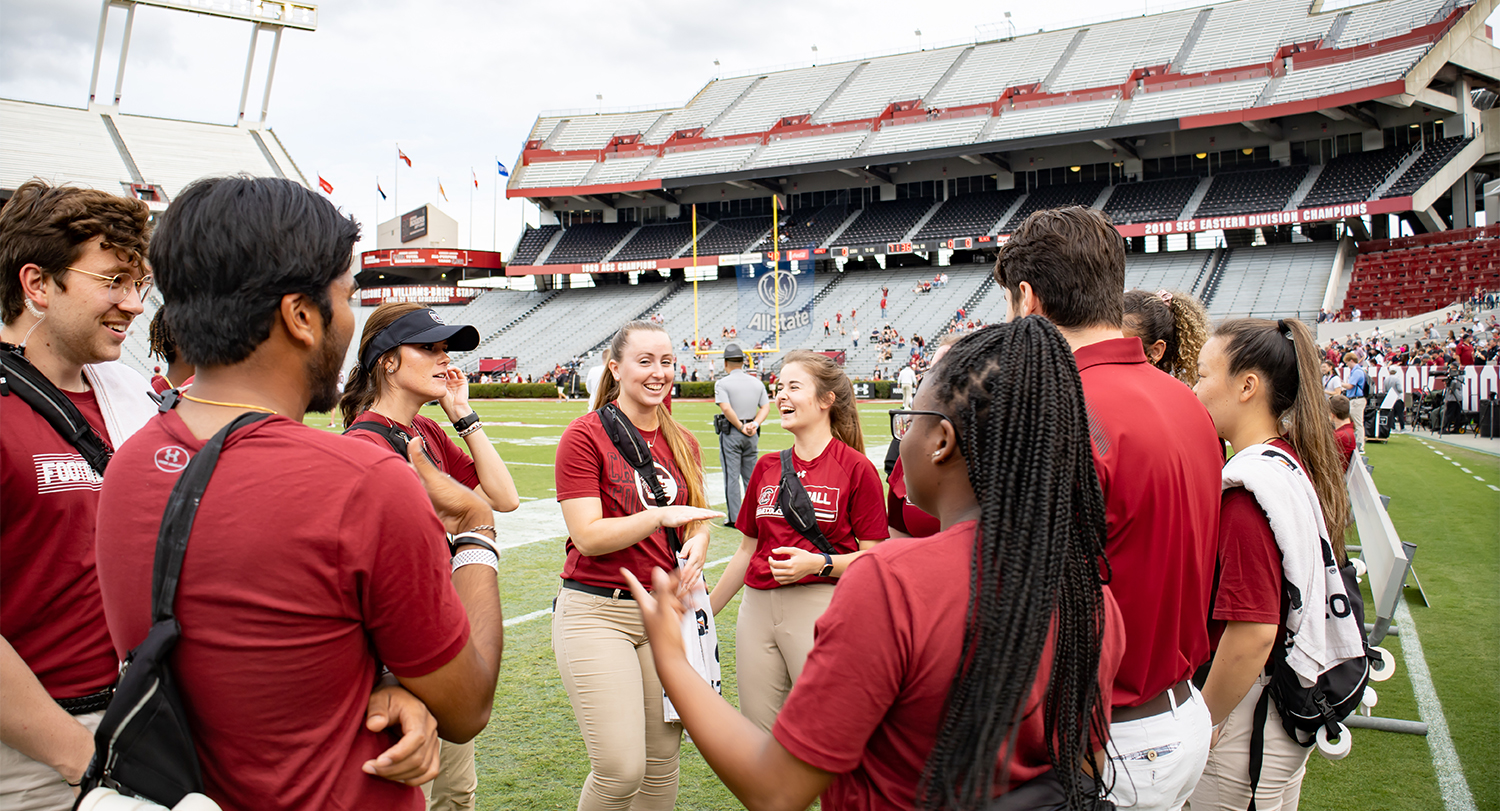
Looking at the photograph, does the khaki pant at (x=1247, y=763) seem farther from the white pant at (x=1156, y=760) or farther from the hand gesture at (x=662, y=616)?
the hand gesture at (x=662, y=616)

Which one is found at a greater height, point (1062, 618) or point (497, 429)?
point (1062, 618)

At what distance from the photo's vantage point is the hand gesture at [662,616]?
169 cm

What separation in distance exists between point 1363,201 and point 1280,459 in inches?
1590

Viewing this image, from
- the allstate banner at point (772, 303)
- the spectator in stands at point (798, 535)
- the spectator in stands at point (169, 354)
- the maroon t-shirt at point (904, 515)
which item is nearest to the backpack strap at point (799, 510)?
the spectator in stands at point (798, 535)

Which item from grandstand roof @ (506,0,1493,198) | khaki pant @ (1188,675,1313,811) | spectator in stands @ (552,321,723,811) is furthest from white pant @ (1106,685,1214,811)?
grandstand roof @ (506,0,1493,198)

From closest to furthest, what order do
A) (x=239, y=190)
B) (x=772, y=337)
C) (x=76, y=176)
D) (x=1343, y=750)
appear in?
1. (x=239, y=190)
2. (x=1343, y=750)
3. (x=772, y=337)
4. (x=76, y=176)

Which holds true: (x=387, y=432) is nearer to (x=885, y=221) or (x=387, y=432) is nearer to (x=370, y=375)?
(x=370, y=375)

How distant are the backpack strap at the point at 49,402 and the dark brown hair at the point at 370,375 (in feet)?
3.40

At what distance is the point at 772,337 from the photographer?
141ft

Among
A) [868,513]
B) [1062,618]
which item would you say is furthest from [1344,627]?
[868,513]

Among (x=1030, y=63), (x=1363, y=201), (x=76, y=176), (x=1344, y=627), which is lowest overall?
(x=1344, y=627)

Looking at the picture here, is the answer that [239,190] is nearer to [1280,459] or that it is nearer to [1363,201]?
[1280,459]

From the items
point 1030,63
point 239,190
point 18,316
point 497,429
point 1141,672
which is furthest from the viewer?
point 1030,63

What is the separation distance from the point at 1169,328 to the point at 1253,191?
4254 centimetres
